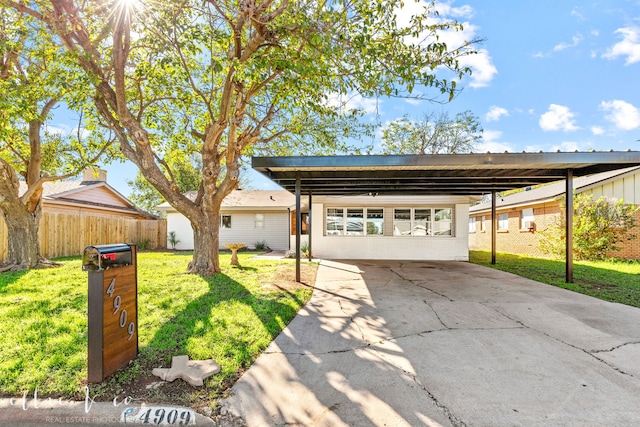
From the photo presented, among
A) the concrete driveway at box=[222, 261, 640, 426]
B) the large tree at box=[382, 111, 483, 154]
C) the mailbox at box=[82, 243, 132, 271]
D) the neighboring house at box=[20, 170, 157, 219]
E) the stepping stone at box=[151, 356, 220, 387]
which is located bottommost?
the concrete driveway at box=[222, 261, 640, 426]

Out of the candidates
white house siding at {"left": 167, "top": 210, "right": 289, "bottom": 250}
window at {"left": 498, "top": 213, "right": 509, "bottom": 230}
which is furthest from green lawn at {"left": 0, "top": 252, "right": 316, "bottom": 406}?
window at {"left": 498, "top": 213, "right": 509, "bottom": 230}

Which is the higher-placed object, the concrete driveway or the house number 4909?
the house number 4909

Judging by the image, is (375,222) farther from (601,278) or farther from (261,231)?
(261,231)

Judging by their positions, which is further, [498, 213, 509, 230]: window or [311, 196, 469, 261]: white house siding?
[498, 213, 509, 230]: window

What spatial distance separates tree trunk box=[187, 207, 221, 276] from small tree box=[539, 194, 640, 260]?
1316 centimetres

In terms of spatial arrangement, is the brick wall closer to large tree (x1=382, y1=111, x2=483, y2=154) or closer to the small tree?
the small tree

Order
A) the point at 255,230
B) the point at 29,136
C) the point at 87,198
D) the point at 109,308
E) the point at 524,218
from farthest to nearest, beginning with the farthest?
the point at 255,230 → the point at 87,198 → the point at 524,218 → the point at 29,136 → the point at 109,308

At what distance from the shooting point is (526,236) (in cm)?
1608

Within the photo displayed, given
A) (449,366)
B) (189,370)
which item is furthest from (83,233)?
(449,366)

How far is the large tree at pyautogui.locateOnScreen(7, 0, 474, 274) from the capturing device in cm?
541

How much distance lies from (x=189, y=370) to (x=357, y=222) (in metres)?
11.1

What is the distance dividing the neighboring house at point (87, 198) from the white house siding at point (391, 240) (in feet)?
36.1

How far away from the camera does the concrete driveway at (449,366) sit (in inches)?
89.2

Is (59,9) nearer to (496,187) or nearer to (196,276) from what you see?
(196,276)
